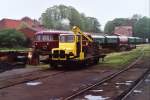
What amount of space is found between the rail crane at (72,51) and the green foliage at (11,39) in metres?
39.8

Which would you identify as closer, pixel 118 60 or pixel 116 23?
pixel 118 60

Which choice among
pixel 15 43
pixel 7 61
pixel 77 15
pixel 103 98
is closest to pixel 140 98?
pixel 103 98

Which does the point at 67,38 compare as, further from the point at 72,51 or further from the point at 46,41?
the point at 46,41

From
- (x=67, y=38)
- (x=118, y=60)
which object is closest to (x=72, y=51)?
(x=67, y=38)

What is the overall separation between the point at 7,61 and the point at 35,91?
8.59 metres

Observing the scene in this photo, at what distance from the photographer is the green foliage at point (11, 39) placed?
2771 inches

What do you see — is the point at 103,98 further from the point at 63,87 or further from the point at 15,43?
the point at 15,43

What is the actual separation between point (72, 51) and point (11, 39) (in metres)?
42.5

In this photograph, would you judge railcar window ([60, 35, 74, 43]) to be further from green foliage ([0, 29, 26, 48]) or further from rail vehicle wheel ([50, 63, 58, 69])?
green foliage ([0, 29, 26, 48])

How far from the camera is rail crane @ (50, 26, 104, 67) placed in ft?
94.4

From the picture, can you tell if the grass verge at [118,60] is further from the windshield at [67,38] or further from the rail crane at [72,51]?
the windshield at [67,38]

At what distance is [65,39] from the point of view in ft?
98.5

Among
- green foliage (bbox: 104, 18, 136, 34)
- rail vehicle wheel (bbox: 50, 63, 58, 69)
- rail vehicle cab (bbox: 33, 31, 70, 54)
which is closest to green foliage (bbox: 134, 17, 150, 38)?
green foliage (bbox: 104, 18, 136, 34)

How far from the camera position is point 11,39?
70.3 metres
